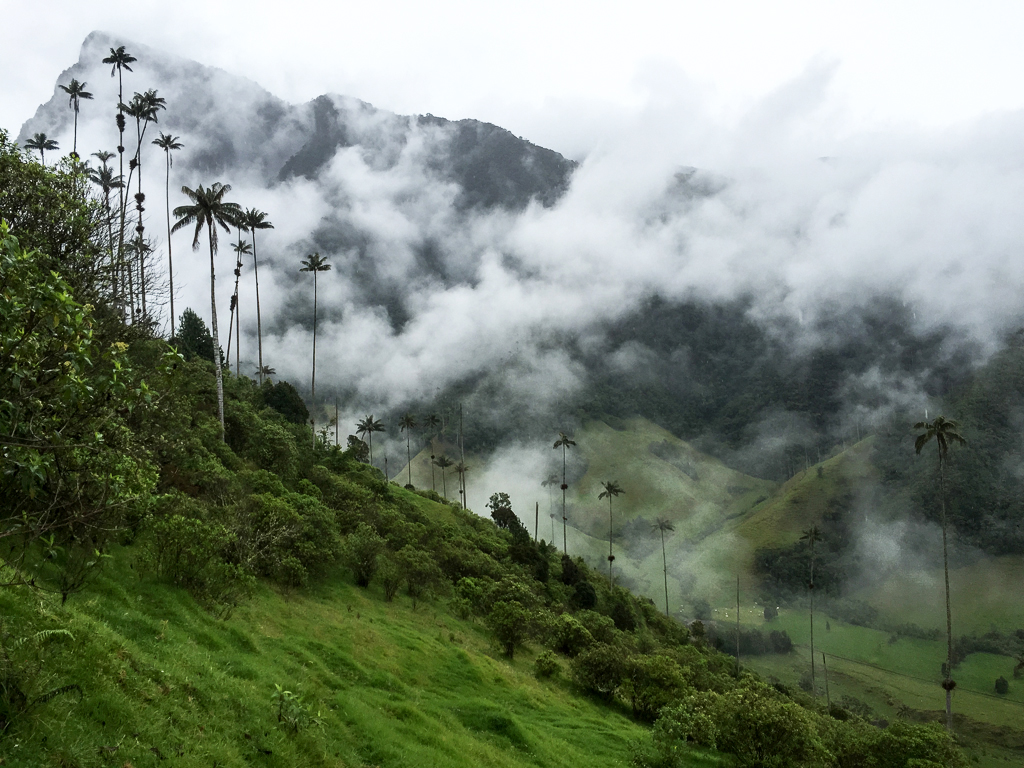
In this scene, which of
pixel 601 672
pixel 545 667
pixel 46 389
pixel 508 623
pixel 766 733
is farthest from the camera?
pixel 601 672

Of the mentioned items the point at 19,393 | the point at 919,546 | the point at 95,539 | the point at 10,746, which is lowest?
the point at 919,546

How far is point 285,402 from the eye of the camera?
212ft

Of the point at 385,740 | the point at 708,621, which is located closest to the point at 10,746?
the point at 385,740

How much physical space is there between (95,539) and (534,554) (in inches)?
2273

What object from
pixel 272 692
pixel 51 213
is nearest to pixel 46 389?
pixel 272 692

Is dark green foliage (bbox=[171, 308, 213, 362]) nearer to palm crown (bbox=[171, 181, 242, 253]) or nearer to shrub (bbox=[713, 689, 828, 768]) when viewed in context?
palm crown (bbox=[171, 181, 242, 253])

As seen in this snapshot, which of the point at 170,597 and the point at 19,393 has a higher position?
the point at 19,393

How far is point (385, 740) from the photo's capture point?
15.7 m

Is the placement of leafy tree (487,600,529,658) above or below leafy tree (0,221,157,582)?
below

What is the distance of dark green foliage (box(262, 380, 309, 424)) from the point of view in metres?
63.6

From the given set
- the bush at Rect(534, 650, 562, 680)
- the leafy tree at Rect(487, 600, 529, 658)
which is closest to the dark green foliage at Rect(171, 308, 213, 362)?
the leafy tree at Rect(487, 600, 529, 658)

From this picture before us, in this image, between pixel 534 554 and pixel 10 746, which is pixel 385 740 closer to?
pixel 10 746

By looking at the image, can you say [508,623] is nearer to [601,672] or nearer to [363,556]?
[601,672]

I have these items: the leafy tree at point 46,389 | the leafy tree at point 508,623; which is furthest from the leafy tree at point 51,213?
the leafy tree at point 508,623
